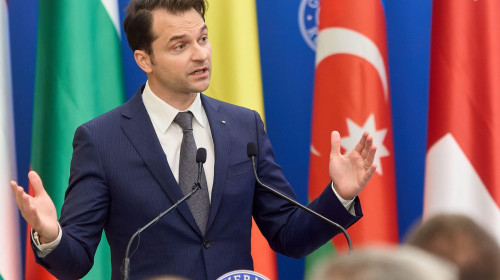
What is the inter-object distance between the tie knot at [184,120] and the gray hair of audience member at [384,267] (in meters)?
1.73

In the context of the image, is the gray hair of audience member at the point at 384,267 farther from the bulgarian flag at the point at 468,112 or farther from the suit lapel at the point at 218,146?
the bulgarian flag at the point at 468,112

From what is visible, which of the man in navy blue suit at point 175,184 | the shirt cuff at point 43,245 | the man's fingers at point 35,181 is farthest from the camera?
the man in navy blue suit at point 175,184

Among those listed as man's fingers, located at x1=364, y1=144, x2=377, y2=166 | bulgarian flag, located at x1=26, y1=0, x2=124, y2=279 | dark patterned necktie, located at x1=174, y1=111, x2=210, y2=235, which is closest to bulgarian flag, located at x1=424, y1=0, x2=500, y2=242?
man's fingers, located at x1=364, y1=144, x2=377, y2=166

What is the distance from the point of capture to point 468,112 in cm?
341

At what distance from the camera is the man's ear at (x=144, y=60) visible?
2.74 m

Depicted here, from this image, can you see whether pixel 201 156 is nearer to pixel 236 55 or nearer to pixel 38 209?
pixel 38 209

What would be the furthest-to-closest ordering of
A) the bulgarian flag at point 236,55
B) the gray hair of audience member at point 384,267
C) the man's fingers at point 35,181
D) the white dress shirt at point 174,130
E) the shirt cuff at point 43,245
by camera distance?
the bulgarian flag at point 236,55, the white dress shirt at point 174,130, the shirt cuff at point 43,245, the man's fingers at point 35,181, the gray hair of audience member at point 384,267

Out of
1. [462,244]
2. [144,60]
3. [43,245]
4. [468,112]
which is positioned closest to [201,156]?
[43,245]

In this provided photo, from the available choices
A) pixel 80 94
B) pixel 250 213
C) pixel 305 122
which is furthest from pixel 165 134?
pixel 305 122

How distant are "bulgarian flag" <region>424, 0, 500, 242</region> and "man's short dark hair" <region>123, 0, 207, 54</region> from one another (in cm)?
119

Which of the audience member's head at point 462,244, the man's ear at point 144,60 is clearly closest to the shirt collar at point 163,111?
the man's ear at point 144,60

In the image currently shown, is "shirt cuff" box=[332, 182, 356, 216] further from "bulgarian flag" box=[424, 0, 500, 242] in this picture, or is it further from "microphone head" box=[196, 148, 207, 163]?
"bulgarian flag" box=[424, 0, 500, 242]

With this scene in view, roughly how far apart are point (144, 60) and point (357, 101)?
3.58 feet

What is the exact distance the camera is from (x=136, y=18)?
2756 mm
